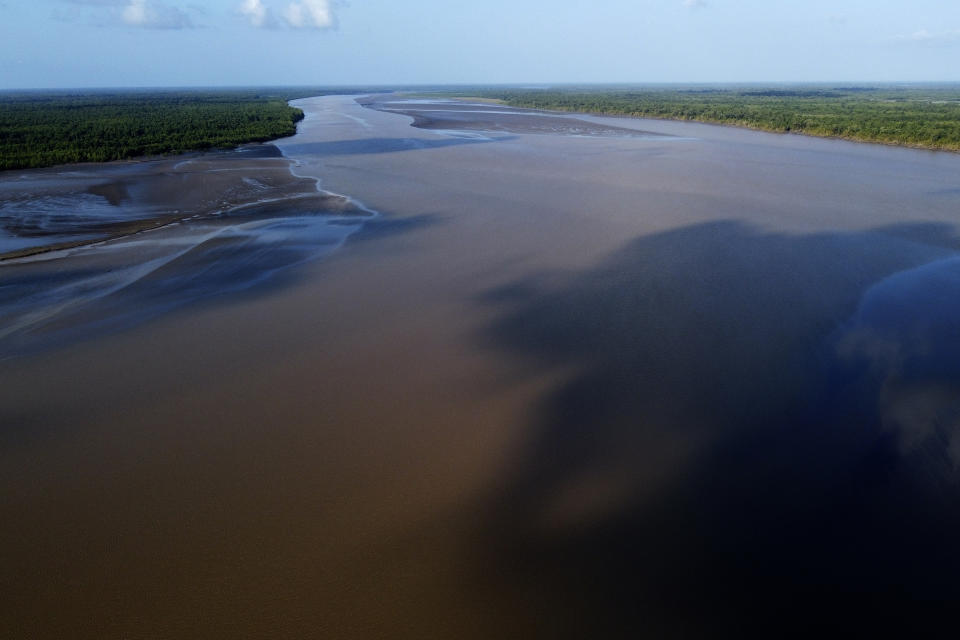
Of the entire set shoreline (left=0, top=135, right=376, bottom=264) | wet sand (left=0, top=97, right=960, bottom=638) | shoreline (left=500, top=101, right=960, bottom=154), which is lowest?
wet sand (left=0, top=97, right=960, bottom=638)

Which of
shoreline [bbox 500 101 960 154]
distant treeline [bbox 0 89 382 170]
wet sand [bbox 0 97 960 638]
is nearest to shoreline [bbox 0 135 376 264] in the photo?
distant treeline [bbox 0 89 382 170]

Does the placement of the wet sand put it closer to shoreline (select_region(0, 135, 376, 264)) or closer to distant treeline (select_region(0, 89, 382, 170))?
shoreline (select_region(0, 135, 376, 264))

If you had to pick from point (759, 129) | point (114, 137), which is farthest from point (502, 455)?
point (759, 129)

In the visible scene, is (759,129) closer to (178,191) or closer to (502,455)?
(178,191)

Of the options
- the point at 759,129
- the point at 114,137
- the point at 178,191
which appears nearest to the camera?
the point at 178,191

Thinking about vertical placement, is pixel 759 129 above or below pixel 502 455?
above

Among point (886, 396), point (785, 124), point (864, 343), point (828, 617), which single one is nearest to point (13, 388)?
point (828, 617)

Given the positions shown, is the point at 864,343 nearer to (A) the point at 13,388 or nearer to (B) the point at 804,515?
(B) the point at 804,515

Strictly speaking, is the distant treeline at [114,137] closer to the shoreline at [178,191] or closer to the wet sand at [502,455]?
the shoreline at [178,191]
